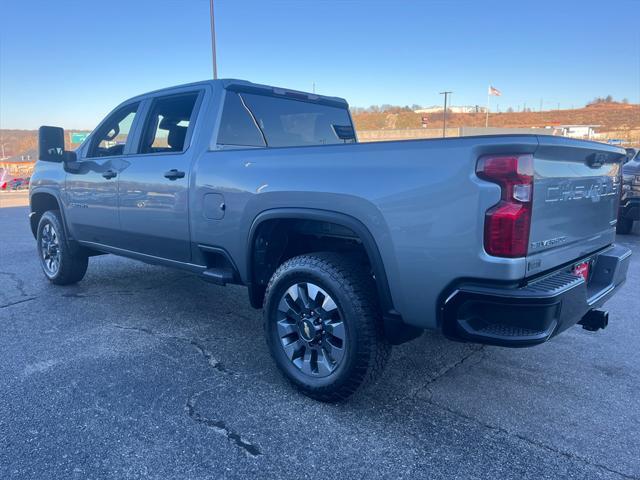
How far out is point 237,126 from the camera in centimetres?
375

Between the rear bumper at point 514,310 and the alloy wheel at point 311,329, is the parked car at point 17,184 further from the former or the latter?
the rear bumper at point 514,310

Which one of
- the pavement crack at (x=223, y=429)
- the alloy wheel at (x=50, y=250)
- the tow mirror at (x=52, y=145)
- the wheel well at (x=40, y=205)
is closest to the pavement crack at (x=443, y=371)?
the pavement crack at (x=223, y=429)

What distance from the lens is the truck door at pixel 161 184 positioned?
3604 millimetres

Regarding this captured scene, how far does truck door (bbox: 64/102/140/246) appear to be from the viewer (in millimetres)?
4301

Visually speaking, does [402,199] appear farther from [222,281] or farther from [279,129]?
[279,129]

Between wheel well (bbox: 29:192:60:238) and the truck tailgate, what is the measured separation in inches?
194

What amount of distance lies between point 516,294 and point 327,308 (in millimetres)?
1056

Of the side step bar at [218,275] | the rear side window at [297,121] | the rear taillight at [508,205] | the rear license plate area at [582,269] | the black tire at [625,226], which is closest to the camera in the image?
the rear taillight at [508,205]

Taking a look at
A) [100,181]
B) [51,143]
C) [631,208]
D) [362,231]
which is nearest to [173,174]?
[100,181]

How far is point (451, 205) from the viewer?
85.5 inches

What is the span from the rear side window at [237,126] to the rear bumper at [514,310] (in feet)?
7.21

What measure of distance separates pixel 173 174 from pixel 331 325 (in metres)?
1.75

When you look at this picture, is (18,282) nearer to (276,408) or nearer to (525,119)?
(276,408)

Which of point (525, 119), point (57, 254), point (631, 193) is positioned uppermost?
point (525, 119)
